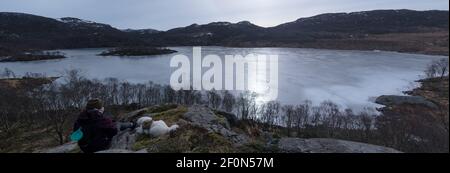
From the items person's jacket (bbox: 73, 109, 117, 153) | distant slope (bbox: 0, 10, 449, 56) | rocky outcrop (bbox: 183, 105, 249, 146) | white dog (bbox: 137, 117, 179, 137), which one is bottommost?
rocky outcrop (bbox: 183, 105, 249, 146)

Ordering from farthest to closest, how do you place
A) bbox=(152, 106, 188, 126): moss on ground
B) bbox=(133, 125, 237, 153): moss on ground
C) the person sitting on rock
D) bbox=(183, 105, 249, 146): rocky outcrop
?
bbox=(152, 106, 188, 126): moss on ground → bbox=(183, 105, 249, 146): rocky outcrop → bbox=(133, 125, 237, 153): moss on ground → the person sitting on rock

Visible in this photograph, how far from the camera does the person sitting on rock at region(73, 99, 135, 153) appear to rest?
4930 mm

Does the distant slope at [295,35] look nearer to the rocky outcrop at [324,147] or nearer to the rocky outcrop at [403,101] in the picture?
the rocky outcrop at [403,101]

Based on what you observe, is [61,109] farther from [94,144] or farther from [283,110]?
[94,144]

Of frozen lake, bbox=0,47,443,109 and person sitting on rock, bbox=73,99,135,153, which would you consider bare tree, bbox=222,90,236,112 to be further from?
person sitting on rock, bbox=73,99,135,153

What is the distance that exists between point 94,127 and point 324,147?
4.23m

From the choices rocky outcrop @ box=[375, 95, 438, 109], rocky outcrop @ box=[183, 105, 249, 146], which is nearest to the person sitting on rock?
rocky outcrop @ box=[183, 105, 249, 146]

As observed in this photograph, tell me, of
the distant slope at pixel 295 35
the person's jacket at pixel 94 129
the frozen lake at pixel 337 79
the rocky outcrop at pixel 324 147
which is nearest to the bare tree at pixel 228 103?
the frozen lake at pixel 337 79

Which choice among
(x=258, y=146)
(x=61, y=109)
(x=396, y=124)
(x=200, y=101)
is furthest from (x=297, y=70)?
(x=258, y=146)

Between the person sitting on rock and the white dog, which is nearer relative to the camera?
the person sitting on rock

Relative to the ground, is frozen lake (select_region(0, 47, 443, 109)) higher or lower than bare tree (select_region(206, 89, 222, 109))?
higher

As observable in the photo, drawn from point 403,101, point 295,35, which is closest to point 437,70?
point 403,101

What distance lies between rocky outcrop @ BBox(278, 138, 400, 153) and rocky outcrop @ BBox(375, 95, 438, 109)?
1564 inches

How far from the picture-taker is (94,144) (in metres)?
5.14
